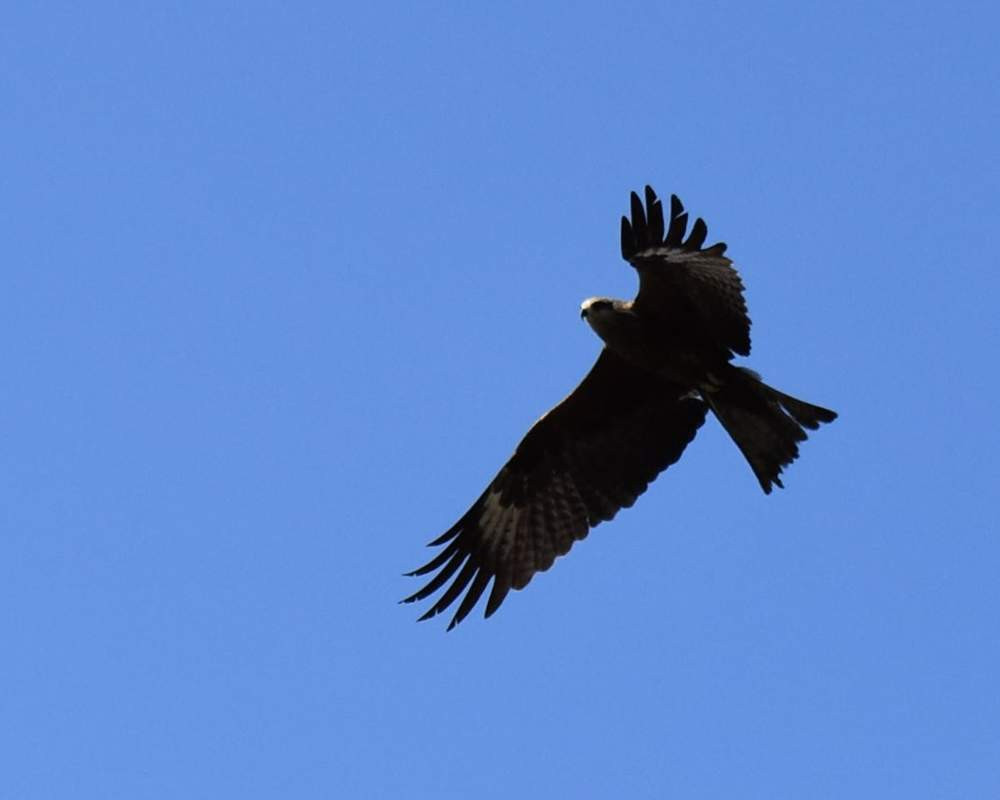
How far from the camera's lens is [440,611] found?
506 inches

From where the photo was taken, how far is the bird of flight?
11.6 meters

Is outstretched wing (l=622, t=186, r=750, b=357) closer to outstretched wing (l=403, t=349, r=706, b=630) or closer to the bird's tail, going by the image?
the bird's tail

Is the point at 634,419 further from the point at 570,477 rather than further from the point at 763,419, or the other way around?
the point at 763,419

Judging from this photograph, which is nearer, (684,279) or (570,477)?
(684,279)

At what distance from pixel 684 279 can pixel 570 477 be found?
210 centimetres

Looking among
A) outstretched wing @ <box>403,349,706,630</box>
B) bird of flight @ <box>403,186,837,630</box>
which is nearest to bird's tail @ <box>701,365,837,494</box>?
bird of flight @ <box>403,186,837,630</box>

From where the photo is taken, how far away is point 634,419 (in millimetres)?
12969

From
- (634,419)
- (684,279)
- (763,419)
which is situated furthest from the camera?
(634,419)

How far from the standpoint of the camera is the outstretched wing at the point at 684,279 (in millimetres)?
11289

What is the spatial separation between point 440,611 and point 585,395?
1675mm

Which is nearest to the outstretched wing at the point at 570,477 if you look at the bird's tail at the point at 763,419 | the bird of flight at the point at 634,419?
the bird of flight at the point at 634,419

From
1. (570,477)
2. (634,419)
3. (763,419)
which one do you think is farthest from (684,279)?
(570,477)

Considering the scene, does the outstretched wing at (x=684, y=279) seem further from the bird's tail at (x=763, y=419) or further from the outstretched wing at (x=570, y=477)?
the outstretched wing at (x=570, y=477)

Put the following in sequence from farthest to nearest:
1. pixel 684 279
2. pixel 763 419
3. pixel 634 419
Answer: pixel 634 419 → pixel 763 419 → pixel 684 279
